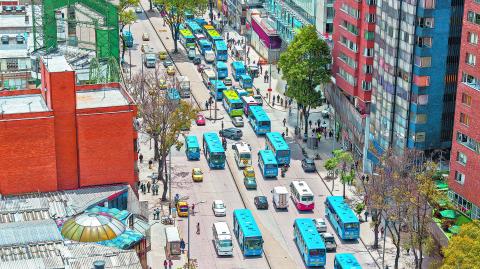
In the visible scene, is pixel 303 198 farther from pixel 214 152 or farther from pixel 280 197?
pixel 214 152

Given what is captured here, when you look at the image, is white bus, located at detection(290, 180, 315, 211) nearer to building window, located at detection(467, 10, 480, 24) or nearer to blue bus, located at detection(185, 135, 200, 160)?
blue bus, located at detection(185, 135, 200, 160)

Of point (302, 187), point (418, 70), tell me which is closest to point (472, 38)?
point (418, 70)

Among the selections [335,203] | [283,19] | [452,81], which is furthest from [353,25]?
[283,19]

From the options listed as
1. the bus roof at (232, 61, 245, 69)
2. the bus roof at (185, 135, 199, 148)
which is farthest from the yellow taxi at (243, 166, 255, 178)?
the bus roof at (232, 61, 245, 69)

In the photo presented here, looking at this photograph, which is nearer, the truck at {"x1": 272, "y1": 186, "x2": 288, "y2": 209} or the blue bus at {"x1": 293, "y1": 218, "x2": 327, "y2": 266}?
the blue bus at {"x1": 293, "y1": 218, "x2": 327, "y2": 266}

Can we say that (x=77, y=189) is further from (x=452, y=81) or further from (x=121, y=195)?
(x=452, y=81)
